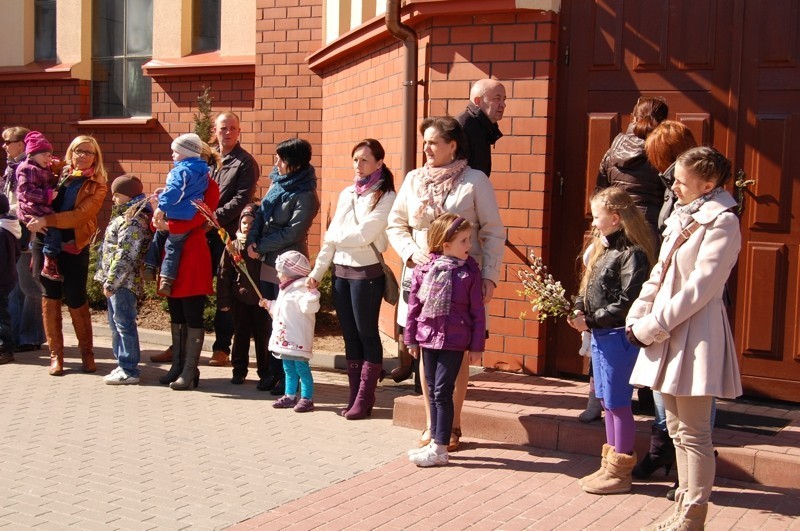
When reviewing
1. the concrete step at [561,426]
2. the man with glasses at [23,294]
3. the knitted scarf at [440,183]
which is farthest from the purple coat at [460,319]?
the man with glasses at [23,294]

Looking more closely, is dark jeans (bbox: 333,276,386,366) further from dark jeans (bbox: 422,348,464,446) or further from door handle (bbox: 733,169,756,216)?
door handle (bbox: 733,169,756,216)

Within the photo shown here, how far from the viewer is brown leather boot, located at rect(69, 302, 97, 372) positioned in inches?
324

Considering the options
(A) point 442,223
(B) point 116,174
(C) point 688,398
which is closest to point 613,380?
(C) point 688,398

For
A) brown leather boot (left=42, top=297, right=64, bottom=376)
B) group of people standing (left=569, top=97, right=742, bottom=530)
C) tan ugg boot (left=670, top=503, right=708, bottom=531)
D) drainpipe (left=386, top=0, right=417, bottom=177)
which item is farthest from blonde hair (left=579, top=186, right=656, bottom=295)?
brown leather boot (left=42, top=297, right=64, bottom=376)

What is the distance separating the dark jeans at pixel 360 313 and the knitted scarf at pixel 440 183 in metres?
0.89

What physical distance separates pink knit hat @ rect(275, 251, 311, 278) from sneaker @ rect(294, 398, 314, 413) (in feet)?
2.85

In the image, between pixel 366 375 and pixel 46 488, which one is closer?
pixel 46 488

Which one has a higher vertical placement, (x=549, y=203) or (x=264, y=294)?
(x=549, y=203)

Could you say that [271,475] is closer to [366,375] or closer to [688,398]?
[366,375]

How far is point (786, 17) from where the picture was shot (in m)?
6.60

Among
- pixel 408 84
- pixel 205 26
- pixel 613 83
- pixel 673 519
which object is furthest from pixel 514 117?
pixel 205 26

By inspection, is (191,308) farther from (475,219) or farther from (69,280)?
(475,219)

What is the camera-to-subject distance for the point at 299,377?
716 cm

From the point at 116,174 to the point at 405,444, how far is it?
8834 mm
